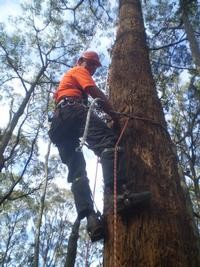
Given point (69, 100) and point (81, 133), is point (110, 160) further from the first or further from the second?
point (69, 100)

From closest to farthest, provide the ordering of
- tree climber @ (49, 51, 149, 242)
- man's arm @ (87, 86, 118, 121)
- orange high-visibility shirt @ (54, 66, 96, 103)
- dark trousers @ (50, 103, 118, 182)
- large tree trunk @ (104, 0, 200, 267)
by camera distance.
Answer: large tree trunk @ (104, 0, 200, 267)
tree climber @ (49, 51, 149, 242)
dark trousers @ (50, 103, 118, 182)
man's arm @ (87, 86, 118, 121)
orange high-visibility shirt @ (54, 66, 96, 103)

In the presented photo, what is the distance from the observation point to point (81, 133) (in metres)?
3.16

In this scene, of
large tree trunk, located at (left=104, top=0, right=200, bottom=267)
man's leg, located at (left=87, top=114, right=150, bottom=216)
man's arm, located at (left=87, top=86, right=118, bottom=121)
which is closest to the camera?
large tree trunk, located at (left=104, top=0, right=200, bottom=267)

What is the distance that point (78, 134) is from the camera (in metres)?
3.26

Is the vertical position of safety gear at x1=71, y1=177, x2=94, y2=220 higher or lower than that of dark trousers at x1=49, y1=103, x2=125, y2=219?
lower

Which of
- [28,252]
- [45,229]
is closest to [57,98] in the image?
[45,229]

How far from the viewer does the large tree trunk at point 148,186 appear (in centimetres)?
206

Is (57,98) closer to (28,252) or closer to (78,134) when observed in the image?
(78,134)

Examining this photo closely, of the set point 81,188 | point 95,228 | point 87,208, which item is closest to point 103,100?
point 81,188

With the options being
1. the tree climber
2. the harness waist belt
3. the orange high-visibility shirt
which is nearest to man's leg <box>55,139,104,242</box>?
the tree climber

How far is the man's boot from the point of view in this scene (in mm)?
2357

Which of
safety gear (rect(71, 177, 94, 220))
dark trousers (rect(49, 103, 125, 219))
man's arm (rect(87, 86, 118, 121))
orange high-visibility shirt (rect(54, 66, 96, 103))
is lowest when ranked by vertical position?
safety gear (rect(71, 177, 94, 220))

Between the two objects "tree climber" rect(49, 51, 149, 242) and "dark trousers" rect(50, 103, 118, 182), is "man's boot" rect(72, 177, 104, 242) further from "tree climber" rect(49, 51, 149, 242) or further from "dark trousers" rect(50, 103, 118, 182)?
"dark trousers" rect(50, 103, 118, 182)

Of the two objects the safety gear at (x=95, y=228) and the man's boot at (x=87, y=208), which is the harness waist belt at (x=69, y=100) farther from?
the safety gear at (x=95, y=228)
